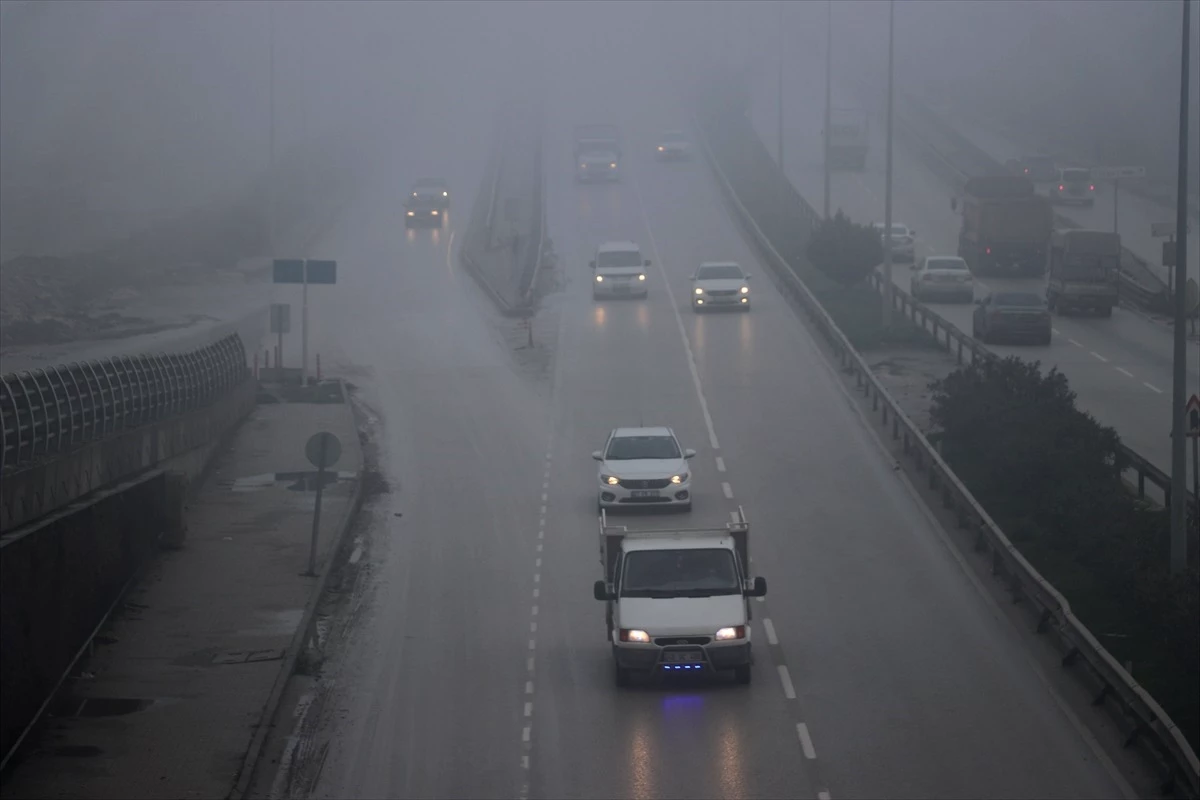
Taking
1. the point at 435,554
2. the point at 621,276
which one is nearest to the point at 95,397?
the point at 435,554

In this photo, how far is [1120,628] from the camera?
762 inches

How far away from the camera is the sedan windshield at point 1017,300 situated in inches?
1673

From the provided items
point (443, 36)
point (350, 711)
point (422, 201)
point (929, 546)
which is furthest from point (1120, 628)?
point (443, 36)

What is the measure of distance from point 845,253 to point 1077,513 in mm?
27519

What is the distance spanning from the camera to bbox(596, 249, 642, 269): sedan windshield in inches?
1909

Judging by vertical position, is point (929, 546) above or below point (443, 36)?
below

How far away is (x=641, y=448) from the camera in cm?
2680

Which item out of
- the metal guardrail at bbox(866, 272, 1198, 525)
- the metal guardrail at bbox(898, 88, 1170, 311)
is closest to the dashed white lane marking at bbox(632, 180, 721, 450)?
the metal guardrail at bbox(866, 272, 1198, 525)

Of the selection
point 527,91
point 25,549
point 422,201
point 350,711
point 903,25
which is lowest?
point 350,711

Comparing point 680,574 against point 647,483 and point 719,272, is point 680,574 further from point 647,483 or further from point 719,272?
point 719,272

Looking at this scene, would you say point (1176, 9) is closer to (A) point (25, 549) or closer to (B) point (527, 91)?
(B) point (527, 91)

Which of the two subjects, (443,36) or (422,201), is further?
(443,36)

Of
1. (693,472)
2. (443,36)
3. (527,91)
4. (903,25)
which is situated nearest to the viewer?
(693,472)

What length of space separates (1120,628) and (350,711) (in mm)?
9665
